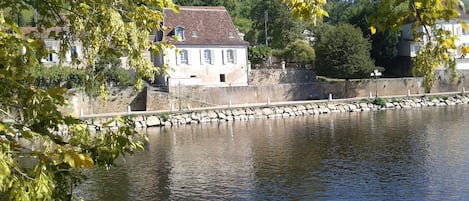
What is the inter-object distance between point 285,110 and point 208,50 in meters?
8.50

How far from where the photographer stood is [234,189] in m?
16.8

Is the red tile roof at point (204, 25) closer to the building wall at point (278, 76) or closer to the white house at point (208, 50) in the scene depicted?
the white house at point (208, 50)

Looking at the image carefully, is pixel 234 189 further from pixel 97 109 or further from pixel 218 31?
pixel 218 31

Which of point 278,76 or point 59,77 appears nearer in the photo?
point 59,77

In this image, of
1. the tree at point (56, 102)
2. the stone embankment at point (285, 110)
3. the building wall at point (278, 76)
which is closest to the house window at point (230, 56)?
the building wall at point (278, 76)

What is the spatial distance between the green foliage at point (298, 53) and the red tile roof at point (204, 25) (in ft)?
17.9

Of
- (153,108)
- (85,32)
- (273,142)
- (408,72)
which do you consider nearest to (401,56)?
(408,72)

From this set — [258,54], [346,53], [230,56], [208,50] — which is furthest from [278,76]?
[208,50]

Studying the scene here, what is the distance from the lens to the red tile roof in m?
43.1

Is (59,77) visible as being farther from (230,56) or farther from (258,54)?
(258,54)

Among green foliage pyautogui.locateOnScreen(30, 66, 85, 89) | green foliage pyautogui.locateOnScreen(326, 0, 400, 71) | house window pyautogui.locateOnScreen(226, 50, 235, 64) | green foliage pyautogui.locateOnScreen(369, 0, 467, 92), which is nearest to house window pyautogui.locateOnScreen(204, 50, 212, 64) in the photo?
house window pyautogui.locateOnScreen(226, 50, 235, 64)

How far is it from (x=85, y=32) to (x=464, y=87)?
46188mm

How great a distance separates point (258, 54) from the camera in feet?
162

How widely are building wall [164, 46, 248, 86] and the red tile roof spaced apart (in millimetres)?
577
